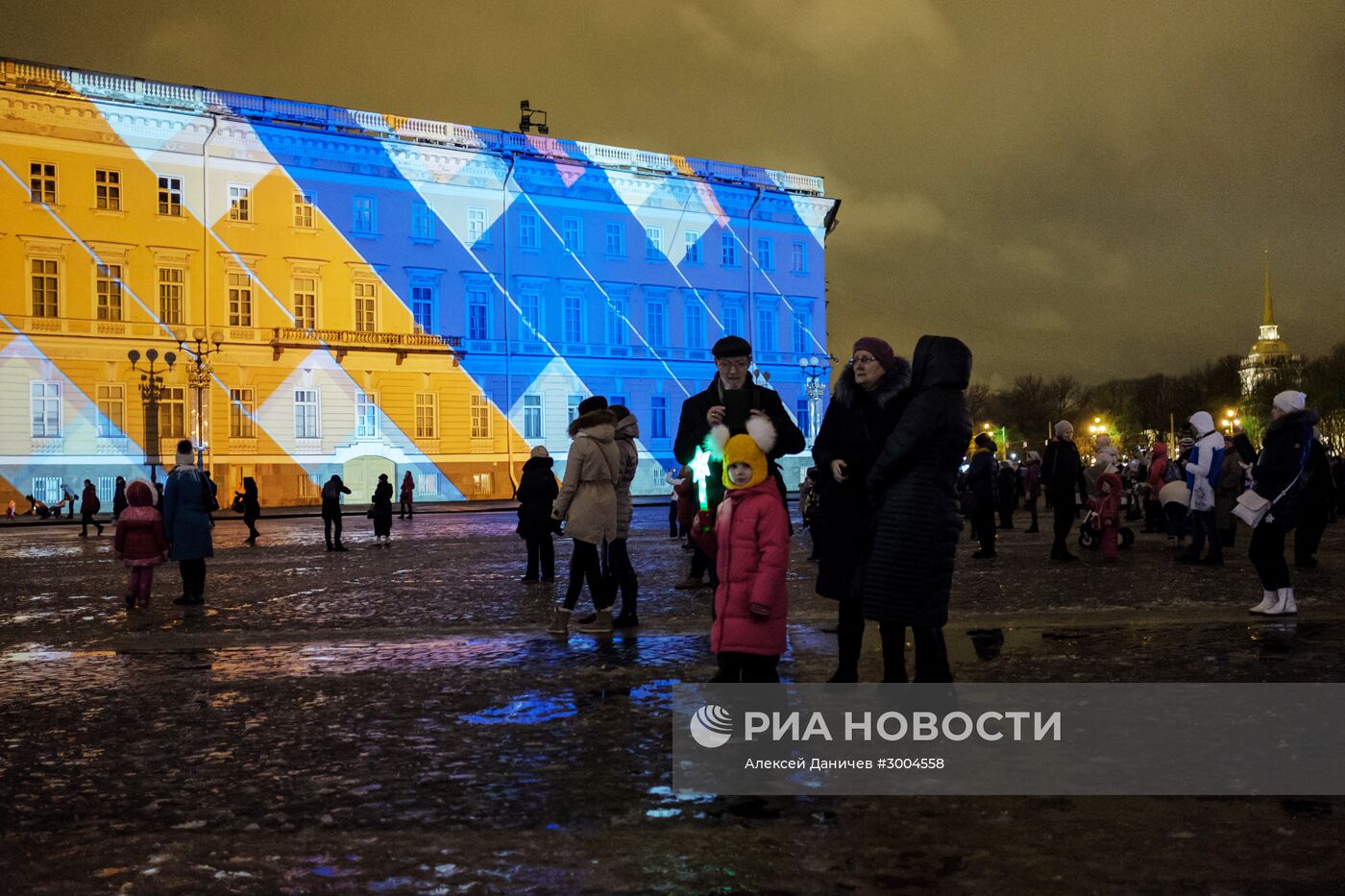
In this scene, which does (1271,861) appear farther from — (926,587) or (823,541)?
(823,541)

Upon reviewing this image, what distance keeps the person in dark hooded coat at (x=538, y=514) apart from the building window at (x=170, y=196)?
3816 cm

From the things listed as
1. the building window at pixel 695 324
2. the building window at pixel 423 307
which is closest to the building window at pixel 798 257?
the building window at pixel 695 324

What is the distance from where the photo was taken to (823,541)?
253 inches

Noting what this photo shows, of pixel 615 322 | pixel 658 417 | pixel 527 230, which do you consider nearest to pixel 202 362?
pixel 527 230

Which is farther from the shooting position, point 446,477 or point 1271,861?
point 446,477

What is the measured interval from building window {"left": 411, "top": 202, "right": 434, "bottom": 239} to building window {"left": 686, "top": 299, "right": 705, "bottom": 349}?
12.8 m

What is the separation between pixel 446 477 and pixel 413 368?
4.60 metres

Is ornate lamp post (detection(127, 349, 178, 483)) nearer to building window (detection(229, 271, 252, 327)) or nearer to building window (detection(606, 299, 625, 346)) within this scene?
building window (detection(229, 271, 252, 327))

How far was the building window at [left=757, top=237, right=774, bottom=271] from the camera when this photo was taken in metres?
62.8

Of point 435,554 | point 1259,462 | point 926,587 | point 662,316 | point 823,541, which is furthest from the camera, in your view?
point 662,316

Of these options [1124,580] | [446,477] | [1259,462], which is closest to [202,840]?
[1259,462]

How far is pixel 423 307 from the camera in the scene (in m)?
53.8

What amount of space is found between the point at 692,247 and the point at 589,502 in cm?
5236

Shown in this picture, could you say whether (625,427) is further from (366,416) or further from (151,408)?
(366,416)
